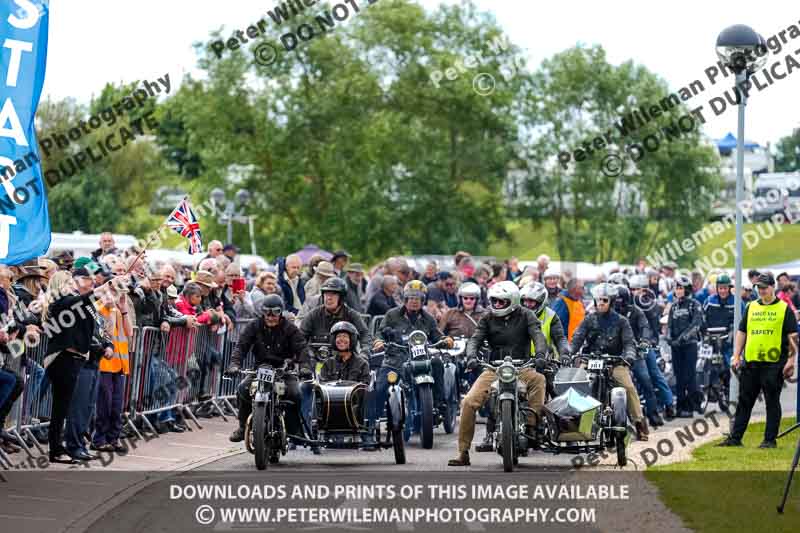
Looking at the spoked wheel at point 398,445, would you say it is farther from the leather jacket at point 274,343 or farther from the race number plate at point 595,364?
the race number plate at point 595,364

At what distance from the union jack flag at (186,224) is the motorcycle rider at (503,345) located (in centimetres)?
737

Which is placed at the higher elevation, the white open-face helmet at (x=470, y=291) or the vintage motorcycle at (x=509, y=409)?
the white open-face helmet at (x=470, y=291)

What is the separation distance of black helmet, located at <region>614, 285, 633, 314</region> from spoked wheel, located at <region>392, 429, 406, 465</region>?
4.64 meters

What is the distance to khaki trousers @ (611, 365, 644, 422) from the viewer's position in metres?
17.8

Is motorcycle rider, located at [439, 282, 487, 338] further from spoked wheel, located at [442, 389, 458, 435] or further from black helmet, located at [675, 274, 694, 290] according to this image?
black helmet, located at [675, 274, 694, 290]

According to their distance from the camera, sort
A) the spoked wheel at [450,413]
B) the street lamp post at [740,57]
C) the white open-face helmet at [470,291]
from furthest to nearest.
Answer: the street lamp post at [740,57] < the white open-face helmet at [470,291] < the spoked wheel at [450,413]

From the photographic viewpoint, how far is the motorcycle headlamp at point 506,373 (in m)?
14.9

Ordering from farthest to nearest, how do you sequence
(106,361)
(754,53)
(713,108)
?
(713,108), (754,53), (106,361)

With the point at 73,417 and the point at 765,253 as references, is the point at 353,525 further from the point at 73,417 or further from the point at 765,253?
the point at 765,253

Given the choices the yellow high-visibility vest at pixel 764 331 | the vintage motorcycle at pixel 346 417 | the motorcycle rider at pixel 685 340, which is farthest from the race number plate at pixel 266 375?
the motorcycle rider at pixel 685 340

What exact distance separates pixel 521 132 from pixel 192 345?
56066 millimetres

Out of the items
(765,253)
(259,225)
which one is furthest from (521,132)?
(765,253)

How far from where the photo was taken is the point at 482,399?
1555 cm

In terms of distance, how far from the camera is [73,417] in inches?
597
